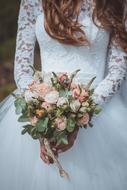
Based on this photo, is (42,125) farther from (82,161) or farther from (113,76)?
(113,76)

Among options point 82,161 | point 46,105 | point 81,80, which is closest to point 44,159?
point 82,161

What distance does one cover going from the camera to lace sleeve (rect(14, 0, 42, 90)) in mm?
3889

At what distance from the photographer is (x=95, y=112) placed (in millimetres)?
3525

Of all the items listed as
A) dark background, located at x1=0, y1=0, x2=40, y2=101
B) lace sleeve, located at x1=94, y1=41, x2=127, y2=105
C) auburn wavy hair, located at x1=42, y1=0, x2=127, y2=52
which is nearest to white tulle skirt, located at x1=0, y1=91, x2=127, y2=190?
lace sleeve, located at x1=94, y1=41, x2=127, y2=105

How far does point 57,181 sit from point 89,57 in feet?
2.34

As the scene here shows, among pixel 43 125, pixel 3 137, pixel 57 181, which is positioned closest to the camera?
pixel 43 125

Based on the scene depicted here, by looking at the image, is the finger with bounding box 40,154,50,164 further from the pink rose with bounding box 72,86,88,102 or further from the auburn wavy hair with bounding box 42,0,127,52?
the auburn wavy hair with bounding box 42,0,127,52

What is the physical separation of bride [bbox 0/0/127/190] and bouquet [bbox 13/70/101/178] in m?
0.14

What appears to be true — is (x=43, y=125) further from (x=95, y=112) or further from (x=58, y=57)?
(x=58, y=57)

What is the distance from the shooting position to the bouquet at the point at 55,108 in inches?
136

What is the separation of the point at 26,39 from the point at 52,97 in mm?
556

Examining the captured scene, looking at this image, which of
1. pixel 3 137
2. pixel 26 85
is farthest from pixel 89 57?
pixel 3 137

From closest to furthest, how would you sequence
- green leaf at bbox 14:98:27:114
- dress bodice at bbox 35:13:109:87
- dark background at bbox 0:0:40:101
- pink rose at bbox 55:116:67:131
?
pink rose at bbox 55:116:67:131
green leaf at bbox 14:98:27:114
dress bodice at bbox 35:13:109:87
dark background at bbox 0:0:40:101

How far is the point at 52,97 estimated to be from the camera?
11.4 feet
